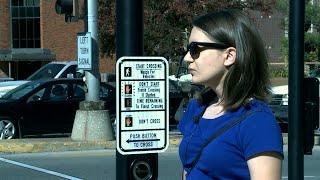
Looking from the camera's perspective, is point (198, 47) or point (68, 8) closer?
point (198, 47)

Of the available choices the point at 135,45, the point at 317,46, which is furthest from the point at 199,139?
the point at 317,46

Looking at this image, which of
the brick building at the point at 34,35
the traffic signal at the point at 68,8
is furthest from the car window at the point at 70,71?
the brick building at the point at 34,35

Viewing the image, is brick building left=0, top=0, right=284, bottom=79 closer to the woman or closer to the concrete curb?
the concrete curb

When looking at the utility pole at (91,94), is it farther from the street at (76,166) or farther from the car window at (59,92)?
the car window at (59,92)

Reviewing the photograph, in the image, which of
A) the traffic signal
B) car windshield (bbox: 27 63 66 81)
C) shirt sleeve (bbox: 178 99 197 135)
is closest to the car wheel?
the traffic signal

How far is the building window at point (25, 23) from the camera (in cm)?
4866

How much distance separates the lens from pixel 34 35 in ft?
162

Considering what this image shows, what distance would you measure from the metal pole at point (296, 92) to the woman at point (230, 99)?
1799 mm

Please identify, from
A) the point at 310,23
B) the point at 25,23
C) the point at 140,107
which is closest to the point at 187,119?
the point at 140,107

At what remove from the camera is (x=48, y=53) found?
48.4 meters

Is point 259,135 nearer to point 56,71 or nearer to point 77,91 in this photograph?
point 77,91

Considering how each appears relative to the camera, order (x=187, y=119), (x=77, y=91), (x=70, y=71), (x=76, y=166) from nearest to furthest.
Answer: (x=187, y=119), (x=76, y=166), (x=77, y=91), (x=70, y=71)

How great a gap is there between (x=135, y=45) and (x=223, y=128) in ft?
2.61

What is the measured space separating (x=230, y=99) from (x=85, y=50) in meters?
9.45
